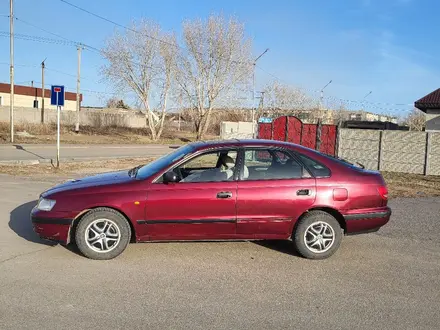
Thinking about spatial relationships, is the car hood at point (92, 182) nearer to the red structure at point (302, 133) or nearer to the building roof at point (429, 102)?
the red structure at point (302, 133)

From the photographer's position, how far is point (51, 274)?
187 inches

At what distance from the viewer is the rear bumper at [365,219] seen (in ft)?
18.0

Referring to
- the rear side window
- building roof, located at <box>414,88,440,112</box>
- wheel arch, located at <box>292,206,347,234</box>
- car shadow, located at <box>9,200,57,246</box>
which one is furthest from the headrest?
building roof, located at <box>414,88,440,112</box>

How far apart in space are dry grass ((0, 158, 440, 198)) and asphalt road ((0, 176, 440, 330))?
564 cm

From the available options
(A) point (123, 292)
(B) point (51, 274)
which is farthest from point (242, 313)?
Answer: (B) point (51, 274)

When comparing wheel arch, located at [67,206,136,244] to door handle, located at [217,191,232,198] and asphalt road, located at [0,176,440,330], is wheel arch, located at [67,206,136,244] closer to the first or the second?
asphalt road, located at [0,176,440,330]

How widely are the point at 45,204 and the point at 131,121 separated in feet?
191

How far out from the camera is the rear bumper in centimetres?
549

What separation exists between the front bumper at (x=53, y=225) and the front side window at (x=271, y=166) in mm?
2217

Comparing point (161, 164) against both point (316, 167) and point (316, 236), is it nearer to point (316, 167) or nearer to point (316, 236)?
point (316, 167)

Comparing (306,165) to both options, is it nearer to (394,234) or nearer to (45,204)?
(394,234)

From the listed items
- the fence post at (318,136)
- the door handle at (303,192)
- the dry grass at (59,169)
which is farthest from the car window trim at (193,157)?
the fence post at (318,136)

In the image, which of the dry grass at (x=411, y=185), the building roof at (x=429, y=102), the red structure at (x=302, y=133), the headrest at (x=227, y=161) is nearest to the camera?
the headrest at (x=227, y=161)

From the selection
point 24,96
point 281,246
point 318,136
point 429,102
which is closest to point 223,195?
point 281,246
